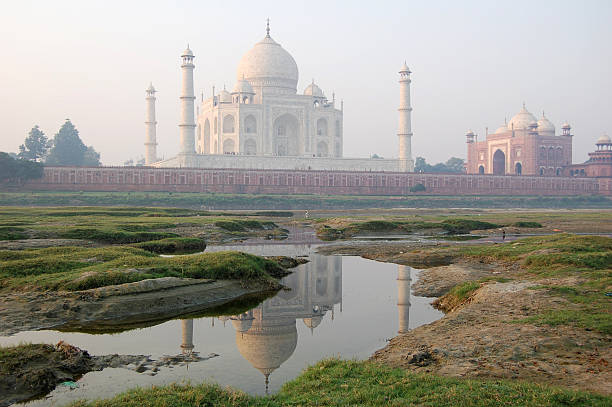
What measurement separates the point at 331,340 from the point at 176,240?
10152 mm

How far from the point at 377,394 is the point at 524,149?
243 feet

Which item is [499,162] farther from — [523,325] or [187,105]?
[523,325]

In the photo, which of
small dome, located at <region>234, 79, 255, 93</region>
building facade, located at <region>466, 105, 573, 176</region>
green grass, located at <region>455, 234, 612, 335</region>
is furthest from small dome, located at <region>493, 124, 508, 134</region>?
green grass, located at <region>455, 234, 612, 335</region>

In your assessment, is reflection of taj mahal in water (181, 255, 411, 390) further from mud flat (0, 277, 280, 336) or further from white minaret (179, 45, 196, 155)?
white minaret (179, 45, 196, 155)

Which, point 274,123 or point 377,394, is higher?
point 274,123

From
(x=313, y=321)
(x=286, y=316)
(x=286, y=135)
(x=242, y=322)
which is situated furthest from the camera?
(x=286, y=135)

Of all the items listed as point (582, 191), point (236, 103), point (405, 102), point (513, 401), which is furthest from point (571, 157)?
point (513, 401)

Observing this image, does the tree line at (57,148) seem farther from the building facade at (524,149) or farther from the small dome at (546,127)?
the small dome at (546,127)

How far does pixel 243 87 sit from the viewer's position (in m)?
66.4

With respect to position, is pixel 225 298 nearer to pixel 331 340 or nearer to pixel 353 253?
pixel 331 340

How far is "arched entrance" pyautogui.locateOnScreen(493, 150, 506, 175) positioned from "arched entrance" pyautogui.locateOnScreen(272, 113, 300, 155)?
2721 centimetres

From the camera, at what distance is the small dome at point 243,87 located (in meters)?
66.4

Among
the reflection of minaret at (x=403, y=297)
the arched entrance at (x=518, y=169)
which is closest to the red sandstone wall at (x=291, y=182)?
the arched entrance at (x=518, y=169)

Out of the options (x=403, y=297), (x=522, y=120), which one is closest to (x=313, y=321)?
(x=403, y=297)
